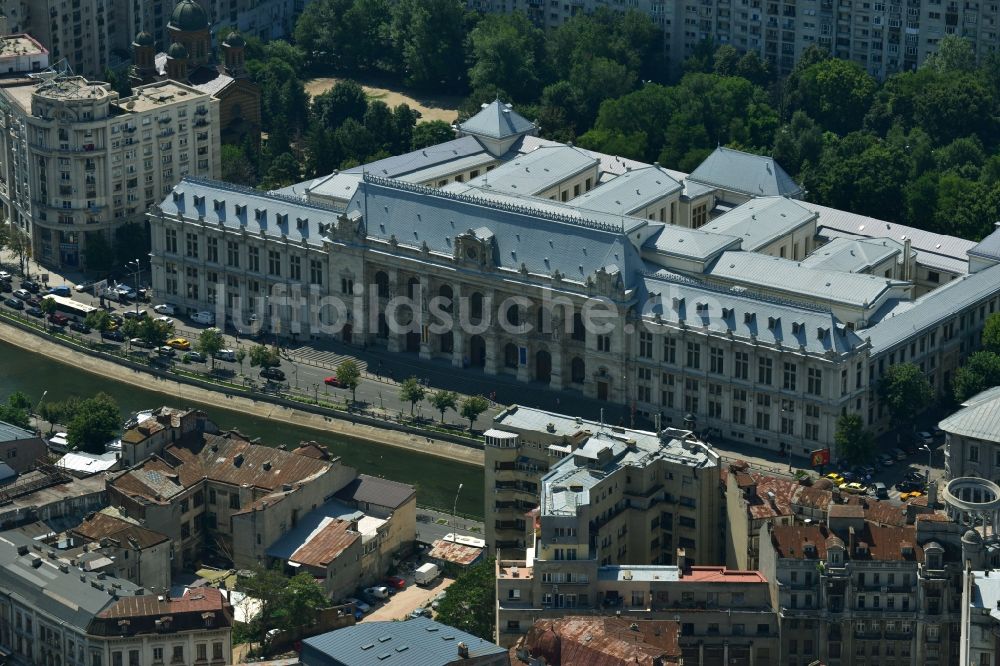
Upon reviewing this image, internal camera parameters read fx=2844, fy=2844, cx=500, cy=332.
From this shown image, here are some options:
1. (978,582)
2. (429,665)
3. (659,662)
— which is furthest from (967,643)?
(429,665)

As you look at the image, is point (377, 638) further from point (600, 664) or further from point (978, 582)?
point (978, 582)

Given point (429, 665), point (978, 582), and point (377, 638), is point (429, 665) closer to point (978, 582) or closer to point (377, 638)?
point (377, 638)

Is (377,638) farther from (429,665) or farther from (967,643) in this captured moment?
(967,643)

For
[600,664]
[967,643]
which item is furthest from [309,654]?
[967,643]

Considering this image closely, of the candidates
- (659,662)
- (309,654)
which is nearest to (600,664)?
(659,662)

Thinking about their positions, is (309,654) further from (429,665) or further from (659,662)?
(659,662)

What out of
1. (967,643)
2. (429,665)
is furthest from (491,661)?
(967,643)
